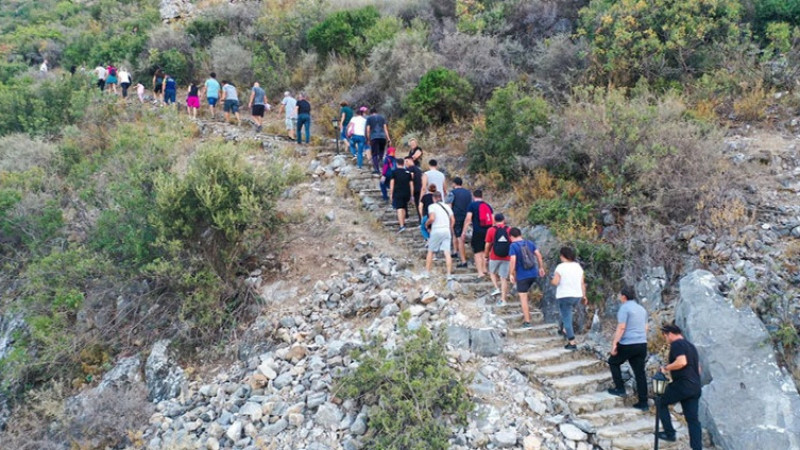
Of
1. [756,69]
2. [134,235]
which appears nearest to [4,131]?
[134,235]

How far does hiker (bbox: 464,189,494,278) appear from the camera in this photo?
392 inches

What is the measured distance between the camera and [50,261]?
10.8 m

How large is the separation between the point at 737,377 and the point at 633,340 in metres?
1.31

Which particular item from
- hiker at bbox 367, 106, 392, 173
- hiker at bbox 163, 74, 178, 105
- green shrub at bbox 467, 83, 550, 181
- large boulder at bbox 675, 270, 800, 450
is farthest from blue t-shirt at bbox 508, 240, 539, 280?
hiker at bbox 163, 74, 178, 105

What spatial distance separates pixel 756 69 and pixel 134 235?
1233cm

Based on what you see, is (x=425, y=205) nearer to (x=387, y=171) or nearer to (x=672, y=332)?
(x=387, y=171)

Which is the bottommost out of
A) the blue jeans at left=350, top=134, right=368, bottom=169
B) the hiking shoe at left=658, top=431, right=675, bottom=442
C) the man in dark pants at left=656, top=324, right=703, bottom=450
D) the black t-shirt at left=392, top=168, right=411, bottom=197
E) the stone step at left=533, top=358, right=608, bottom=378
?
the hiking shoe at left=658, top=431, right=675, bottom=442

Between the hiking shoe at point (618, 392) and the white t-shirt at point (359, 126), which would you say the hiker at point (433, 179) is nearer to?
the white t-shirt at point (359, 126)

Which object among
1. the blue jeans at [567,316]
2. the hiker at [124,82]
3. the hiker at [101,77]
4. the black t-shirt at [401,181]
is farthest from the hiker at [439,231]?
the hiker at [101,77]

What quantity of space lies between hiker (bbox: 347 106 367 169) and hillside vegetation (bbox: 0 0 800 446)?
1.50 meters

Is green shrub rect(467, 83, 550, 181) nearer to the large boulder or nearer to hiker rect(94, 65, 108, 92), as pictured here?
the large boulder

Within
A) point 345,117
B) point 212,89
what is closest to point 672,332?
point 345,117

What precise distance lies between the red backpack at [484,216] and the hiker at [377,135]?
3.85m

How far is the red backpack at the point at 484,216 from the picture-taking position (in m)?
9.94
